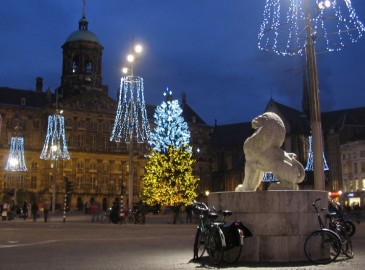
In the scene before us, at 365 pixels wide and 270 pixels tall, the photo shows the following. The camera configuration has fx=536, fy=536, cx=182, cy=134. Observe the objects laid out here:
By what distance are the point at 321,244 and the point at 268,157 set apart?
6.20ft

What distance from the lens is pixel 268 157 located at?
404 inches

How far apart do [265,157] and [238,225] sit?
5.56 feet

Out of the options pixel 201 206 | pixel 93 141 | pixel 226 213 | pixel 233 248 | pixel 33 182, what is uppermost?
pixel 93 141

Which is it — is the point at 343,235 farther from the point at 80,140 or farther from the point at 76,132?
the point at 80,140

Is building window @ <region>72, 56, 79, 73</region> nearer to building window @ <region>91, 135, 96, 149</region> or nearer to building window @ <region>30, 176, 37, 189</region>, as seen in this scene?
building window @ <region>91, 135, 96, 149</region>

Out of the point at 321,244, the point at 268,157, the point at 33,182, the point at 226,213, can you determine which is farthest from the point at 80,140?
the point at 321,244

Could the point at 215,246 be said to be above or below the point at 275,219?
below

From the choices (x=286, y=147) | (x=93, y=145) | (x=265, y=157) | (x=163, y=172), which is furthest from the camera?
(x=93, y=145)

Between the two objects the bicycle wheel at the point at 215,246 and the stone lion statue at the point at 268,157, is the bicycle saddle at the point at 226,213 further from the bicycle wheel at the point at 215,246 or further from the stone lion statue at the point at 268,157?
the stone lion statue at the point at 268,157

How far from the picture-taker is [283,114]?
226 ft

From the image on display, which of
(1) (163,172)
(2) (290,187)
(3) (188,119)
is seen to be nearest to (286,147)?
(3) (188,119)

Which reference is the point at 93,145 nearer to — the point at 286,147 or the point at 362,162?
the point at 286,147

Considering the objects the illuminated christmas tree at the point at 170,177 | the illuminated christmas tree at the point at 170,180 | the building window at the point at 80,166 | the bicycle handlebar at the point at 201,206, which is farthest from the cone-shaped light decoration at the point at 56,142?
the bicycle handlebar at the point at 201,206

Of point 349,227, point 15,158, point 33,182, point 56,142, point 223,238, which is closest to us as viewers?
point 223,238
